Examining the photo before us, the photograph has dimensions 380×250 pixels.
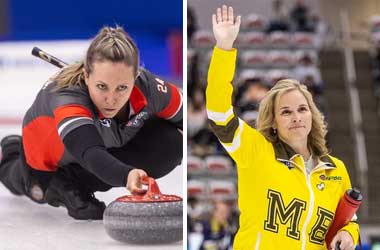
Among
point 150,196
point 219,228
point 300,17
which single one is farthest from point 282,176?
point 300,17

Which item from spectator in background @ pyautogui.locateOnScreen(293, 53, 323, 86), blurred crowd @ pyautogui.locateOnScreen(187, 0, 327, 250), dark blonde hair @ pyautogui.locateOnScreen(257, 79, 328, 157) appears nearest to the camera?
dark blonde hair @ pyautogui.locateOnScreen(257, 79, 328, 157)

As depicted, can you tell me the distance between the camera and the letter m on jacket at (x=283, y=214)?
6.92 feet

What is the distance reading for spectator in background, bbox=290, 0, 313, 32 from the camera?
7189 millimetres

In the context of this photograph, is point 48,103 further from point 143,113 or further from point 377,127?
point 377,127

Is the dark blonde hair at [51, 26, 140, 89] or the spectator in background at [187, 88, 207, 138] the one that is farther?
the spectator in background at [187, 88, 207, 138]

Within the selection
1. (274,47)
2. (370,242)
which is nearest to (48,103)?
(370,242)

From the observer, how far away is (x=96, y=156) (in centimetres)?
216

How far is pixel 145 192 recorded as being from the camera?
2.21 metres

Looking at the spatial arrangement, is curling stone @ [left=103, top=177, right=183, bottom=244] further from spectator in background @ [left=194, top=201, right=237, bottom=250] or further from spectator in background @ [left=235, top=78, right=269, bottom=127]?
spectator in background @ [left=194, top=201, right=237, bottom=250]

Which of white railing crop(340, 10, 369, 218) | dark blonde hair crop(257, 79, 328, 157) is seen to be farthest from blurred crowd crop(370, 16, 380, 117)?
dark blonde hair crop(257, 79, 328, 157)

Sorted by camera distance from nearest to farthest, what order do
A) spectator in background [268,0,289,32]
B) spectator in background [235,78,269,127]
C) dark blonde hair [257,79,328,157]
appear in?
dark blonde hair [257,79,328,157] → spectator in background [235,78,269,127] → spectator in background [268,0,289,32]

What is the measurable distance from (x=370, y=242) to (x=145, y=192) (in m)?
2.32

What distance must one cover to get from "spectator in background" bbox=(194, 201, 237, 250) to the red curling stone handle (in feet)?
4.95

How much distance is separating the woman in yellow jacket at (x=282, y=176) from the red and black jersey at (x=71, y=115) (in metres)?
0.28
